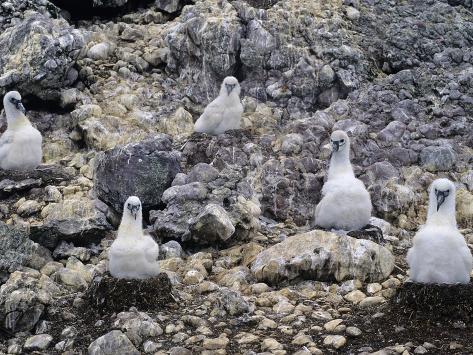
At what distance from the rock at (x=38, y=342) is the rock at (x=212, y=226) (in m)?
2.83

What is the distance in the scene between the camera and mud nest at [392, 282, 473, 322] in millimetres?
8109

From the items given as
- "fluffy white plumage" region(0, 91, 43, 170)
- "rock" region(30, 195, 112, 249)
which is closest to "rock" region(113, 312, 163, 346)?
"rock" region(30, 195, 112, 249)

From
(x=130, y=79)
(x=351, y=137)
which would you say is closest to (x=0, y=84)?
(x=130, y=79)

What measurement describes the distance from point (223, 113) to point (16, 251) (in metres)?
5.07

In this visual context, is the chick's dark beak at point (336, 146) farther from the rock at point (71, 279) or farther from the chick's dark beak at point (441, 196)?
the rock at point (71, 279)

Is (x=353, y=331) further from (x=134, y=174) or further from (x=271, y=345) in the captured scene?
(x=134, y=174)

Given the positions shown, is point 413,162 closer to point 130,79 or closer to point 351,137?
point 351,137

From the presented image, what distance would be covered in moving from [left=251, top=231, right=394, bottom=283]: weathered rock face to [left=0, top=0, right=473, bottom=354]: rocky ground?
0.9 inches

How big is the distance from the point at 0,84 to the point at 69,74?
141 centimetres

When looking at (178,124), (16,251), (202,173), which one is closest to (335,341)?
(16,251)

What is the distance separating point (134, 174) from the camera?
1177 centimetres

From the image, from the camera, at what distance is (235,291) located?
8.91m

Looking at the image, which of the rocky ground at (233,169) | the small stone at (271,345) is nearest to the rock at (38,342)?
the rocky ground at (233,169)

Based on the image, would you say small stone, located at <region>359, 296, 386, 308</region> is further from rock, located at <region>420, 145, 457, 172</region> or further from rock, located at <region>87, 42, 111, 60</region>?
rock, located at <region>87, 42, 111, 60</region>
